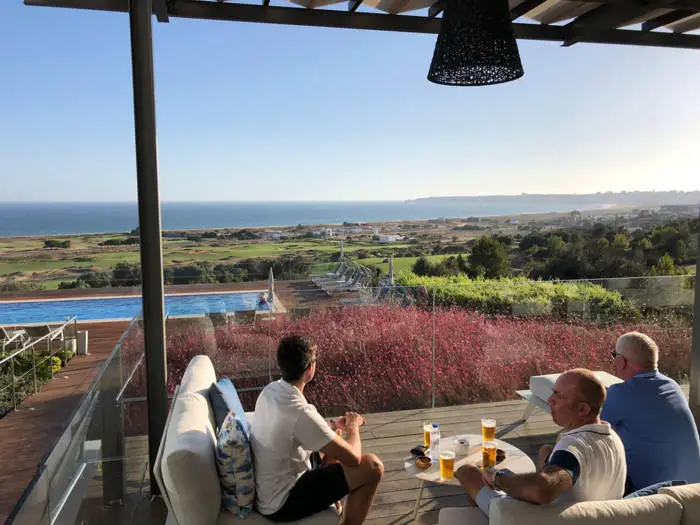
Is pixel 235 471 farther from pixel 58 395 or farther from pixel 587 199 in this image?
pixel 587 199

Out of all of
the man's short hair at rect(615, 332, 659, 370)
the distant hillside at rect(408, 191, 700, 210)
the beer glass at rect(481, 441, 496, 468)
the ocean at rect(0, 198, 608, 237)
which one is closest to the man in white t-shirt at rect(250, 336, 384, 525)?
the beer glass at rect(481, 441, 496, 468)

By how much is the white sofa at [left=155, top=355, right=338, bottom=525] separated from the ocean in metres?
20.1

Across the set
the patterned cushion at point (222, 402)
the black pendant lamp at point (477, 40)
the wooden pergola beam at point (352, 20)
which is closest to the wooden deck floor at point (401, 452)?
the patterned cushion at point (222, 402)

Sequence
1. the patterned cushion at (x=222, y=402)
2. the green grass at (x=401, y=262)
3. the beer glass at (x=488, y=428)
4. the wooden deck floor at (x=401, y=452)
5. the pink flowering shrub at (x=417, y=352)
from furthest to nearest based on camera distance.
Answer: the green grass at (x=401, y=262) → the pink flowering shrub at (x=417, y=352) → the wooden deck floor at (x=401, y=452) → the beer glass at (x=488, y=428) → the patterned cushion at (x=222, y=402)

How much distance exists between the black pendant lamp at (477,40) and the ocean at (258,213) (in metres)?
19.5

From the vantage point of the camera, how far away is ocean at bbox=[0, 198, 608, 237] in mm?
22953

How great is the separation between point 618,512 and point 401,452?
2155mm

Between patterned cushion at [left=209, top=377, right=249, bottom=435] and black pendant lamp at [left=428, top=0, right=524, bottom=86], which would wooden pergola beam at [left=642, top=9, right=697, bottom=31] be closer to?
black pendant lamp at [left=428, top=0, right=524, bottom=86]

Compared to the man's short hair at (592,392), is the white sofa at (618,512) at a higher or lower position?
lower

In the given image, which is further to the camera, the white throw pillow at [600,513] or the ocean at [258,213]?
the ocean at [258,213]

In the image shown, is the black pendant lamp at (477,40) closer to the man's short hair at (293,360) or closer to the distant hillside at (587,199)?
the man's short hair at (293,360)

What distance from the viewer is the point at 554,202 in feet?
68.6

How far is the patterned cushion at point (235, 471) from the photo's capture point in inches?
86.3

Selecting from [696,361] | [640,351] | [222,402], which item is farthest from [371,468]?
[696,361]
